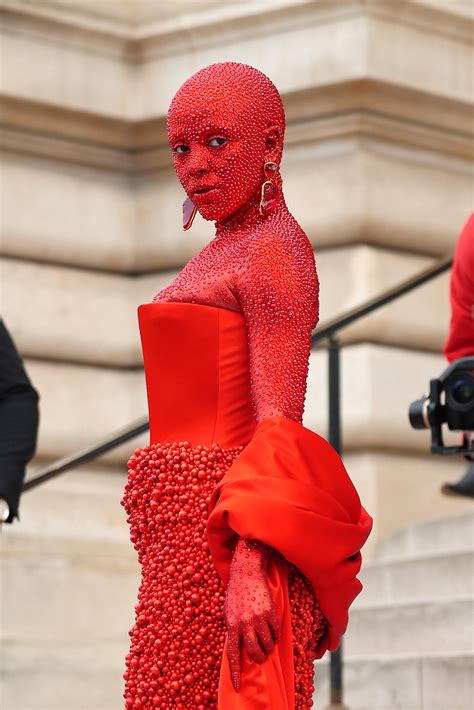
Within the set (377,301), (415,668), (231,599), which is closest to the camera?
(231,599)

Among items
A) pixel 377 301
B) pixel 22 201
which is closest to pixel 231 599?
pixel 377 301

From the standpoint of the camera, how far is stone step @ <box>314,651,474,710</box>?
18.8 feet

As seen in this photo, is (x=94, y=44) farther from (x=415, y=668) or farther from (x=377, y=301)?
(x=415, y=668)

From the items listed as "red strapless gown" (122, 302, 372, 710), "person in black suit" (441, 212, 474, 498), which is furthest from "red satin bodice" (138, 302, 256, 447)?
"person in black suit" (441, 212, 474, 498)

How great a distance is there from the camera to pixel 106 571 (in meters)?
7.46

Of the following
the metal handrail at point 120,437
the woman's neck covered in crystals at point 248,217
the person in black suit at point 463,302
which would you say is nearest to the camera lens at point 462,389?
the person in black suit at point 463,302

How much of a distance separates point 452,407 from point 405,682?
4.85ft

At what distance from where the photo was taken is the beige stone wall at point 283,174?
25.9 ft

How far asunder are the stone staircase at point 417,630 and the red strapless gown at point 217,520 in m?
2.44

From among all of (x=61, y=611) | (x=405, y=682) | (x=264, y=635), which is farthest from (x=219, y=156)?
(x=61, y=611)

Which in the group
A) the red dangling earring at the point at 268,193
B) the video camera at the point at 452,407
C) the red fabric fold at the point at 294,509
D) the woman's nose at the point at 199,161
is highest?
the woman's nose at the point at 199,161

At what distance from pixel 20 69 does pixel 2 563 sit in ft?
7.70

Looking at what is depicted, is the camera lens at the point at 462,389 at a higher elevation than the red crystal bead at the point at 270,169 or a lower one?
lower

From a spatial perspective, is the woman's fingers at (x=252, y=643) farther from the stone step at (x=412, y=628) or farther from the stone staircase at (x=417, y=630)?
the stone step at (x=412, y=628)
